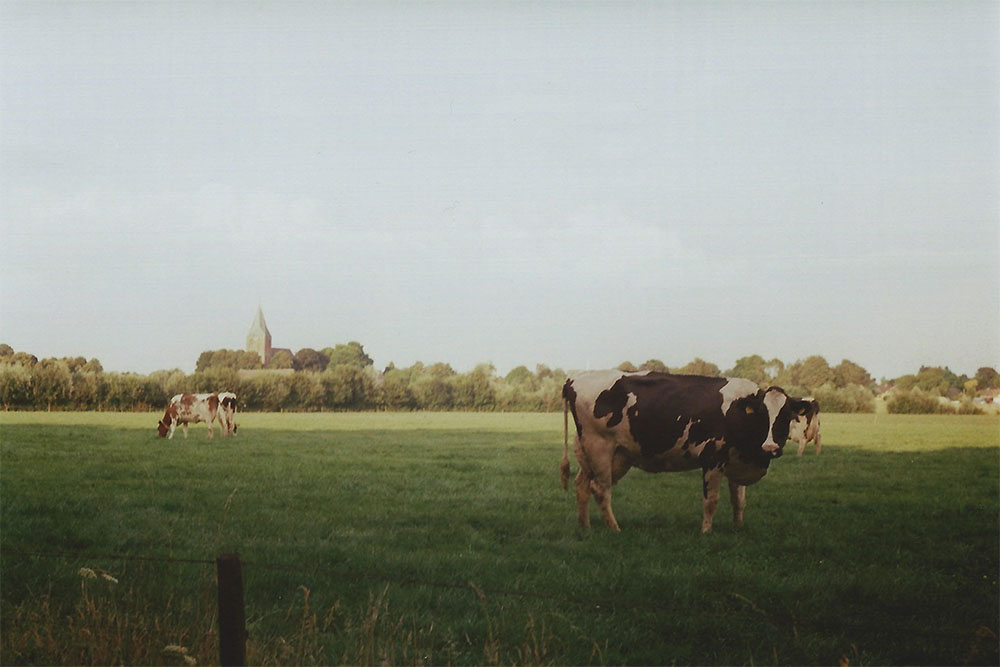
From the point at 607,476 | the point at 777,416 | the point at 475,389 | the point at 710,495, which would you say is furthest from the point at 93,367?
the point at 777,416

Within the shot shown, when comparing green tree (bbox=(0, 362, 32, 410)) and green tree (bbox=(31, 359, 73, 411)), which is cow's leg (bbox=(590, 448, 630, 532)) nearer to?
green tree (bbox=(31, 359, 73, 411))

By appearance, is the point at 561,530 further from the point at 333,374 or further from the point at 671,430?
the point at 333,374

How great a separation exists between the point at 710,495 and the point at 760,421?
43.0 inches

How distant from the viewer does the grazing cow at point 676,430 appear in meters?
9.87

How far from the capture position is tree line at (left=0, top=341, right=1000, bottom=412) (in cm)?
1512

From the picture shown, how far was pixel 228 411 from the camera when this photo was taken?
1881 centimetres

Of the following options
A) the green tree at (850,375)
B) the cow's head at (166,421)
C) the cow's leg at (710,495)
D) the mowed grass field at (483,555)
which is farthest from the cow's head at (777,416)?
the cow's head at (166,421)

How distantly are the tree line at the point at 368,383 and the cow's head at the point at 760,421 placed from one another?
9.65 ft

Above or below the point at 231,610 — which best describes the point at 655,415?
above

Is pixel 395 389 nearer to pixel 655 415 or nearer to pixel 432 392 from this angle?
pixel 432 392

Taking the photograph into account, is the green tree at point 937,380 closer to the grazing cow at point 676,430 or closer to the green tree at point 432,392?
the grazing cow at point 676,430

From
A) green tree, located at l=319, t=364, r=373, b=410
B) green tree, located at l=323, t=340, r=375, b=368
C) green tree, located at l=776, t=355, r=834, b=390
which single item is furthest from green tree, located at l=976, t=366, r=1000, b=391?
green tree, located at l=319, t=364, r=373, b=410

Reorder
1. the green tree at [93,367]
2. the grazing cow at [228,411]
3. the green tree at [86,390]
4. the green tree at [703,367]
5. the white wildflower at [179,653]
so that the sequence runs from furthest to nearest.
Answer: the grazing cow at [228,411], the green tree at [86,390], the green tree at [93,367], the green tree at [703,367], the white wildflower at [179,653]

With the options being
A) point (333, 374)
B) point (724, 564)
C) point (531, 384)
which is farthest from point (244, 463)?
point (724, 564)
